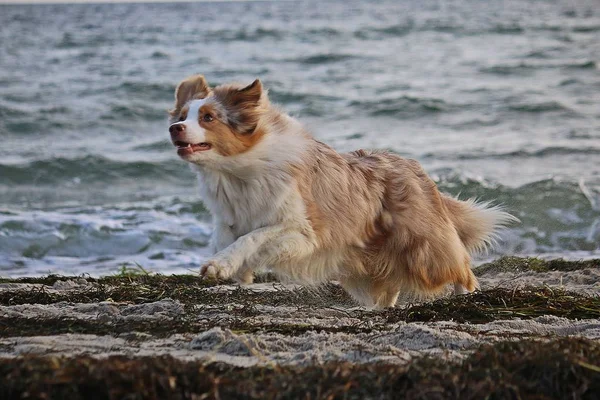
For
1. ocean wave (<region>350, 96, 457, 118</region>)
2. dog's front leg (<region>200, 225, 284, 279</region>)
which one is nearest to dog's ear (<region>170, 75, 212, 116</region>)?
dog's front leg (<region>200, 225, 284, 279</region>)

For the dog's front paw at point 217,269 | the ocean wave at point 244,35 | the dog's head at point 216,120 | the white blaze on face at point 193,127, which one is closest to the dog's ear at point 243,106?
the dog's head at point 216,120

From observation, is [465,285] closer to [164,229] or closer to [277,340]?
[277,340]

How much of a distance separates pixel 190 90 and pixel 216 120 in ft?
1.34

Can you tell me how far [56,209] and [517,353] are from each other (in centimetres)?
796

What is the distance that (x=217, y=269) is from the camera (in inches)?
189

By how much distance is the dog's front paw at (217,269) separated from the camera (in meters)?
4.76

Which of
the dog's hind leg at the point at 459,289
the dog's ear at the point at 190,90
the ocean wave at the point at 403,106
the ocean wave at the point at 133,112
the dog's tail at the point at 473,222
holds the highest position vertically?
the dog's ear at the point at 190,90

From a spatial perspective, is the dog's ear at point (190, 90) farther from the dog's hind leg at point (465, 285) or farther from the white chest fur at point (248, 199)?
the dog's hind leg at point (465, 285)

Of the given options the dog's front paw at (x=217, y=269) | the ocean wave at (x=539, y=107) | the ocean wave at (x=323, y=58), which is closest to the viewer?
the dog's front paw at (x=217, y=269)

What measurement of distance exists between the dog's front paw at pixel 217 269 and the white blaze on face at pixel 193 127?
72cm

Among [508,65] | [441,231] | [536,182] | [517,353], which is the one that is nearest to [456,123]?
[536,182]

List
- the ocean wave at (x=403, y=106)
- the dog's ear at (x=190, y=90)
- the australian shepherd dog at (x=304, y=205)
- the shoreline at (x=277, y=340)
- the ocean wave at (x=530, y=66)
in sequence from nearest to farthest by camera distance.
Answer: the shoreline at (x=277, y=340), the australian shepherd dog at (x=304, y=205), the dog's ear at (x=190, y=90), the ocean wave at (x=403, y=106), the ocean wave at (x=530, y=66)

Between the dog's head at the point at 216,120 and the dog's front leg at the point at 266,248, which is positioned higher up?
the dog's head at the point at 216,120

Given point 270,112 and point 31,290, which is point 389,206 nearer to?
point 270,112
